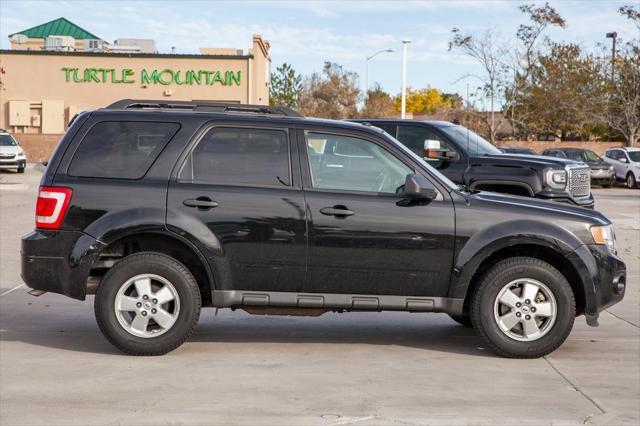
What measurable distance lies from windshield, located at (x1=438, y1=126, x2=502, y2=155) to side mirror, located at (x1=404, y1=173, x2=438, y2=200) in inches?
233

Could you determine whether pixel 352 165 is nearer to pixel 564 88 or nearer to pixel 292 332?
pixel 292 332

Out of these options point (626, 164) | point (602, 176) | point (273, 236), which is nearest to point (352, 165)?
point (273, 236)

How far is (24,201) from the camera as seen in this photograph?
2361 cm

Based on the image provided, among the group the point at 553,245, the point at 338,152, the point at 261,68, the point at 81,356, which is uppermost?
the point at 261,68

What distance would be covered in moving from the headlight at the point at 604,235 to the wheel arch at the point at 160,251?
3107 mm

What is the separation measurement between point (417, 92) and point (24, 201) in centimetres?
8628

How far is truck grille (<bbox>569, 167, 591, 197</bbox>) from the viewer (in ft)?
43.3

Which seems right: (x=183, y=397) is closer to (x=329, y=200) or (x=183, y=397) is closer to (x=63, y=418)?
(x=63, y=418)

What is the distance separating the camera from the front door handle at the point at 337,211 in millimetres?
7262

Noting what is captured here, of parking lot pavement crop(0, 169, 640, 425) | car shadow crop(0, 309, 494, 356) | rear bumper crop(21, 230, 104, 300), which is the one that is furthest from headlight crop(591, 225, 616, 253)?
rear bumper crop(21, 230, 104, 300)

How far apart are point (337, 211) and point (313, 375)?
1.33 metres

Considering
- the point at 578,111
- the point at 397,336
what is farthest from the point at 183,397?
the point at 578,111

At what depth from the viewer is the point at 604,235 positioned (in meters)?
7.56

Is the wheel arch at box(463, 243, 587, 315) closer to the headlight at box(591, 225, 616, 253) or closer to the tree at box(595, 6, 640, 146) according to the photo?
the headlight at box(591, 225, 616, 253)
